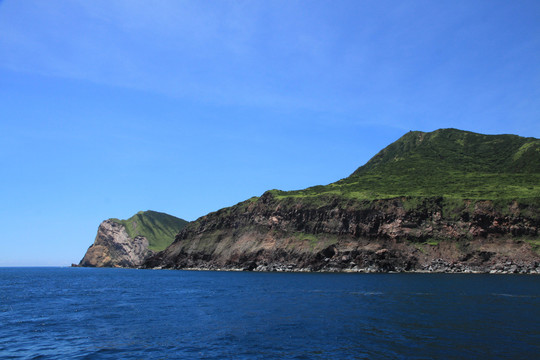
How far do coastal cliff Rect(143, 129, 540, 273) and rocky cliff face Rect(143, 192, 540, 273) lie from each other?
30cm

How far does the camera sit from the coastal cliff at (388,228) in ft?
374

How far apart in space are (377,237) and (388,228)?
506cm

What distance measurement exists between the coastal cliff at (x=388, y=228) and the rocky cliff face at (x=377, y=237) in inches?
11.7

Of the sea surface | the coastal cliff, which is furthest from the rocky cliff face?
the sea surface

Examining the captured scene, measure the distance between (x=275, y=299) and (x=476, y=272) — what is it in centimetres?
8216

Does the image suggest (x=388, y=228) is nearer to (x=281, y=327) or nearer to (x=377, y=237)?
(x=377, y=237)

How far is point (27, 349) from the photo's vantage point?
27922 mm

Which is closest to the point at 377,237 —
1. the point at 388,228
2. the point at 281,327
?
the point at 388,228

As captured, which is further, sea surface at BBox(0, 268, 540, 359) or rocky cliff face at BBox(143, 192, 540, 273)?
rocky cliff face at BBox(143, 192, 540, 273)

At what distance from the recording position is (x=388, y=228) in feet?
426

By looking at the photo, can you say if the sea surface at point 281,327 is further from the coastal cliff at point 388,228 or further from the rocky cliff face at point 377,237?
the coastal cliff at point 388,228

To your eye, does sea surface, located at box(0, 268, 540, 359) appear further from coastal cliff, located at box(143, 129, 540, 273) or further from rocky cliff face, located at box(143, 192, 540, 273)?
coastal cliff, located at box(143, 129, 540, 273)

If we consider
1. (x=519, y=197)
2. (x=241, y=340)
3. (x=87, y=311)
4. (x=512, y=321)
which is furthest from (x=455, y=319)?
(x=519, y=197)

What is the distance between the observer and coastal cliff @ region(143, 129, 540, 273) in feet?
374
